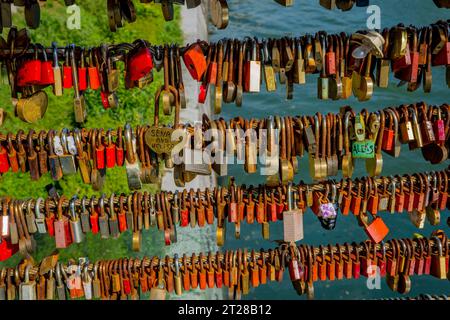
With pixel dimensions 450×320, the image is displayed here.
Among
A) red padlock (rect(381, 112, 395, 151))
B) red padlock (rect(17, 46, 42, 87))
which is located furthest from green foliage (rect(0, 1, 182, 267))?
red padlock (rect(381, 112, 395, 151))

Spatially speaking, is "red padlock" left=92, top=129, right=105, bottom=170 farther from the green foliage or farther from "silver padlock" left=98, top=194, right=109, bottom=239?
the green foliage

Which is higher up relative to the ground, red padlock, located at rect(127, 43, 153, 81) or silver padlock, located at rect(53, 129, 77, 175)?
red padlock, located at rect(127, 43, 153, 81)

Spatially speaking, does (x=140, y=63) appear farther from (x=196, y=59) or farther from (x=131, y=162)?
(x=131, y=162)

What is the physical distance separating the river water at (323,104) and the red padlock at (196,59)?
560cm

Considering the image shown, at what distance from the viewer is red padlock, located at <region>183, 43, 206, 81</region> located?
2.14 m

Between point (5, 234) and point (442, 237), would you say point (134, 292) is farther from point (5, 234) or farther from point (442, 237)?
point (442, 237)

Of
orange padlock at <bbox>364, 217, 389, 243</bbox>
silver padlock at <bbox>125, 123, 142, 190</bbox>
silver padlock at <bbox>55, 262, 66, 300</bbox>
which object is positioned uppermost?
silver padlock at <bbox>125, 123, 142, 190</bbox>

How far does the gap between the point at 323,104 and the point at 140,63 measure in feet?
27.3

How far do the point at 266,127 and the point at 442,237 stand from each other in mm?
1081

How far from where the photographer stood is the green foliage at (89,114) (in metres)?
5.24

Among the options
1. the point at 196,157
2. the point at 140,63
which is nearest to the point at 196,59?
the point at 140,63

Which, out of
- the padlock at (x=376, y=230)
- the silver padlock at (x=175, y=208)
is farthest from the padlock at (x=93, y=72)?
the padlock at (x=376, y=230)

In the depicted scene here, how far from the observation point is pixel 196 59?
2.15 m

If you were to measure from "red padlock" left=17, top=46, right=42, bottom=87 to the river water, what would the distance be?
5.77 metres
